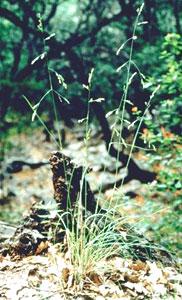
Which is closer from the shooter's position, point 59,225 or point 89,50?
point 59,225

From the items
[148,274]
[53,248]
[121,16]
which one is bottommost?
[148,274]

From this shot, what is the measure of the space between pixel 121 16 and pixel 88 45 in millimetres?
733

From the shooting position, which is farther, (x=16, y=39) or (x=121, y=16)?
(x=16, y=39)

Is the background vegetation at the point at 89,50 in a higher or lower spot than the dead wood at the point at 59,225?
higher

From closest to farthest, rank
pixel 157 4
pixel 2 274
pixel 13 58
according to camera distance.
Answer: pixel 2 274, pixel 157 4, pixel 13 58

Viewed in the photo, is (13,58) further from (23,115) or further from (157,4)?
(157,4)

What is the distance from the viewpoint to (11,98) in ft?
28.6

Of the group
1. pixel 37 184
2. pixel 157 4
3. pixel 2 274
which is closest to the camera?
pixel 2 274

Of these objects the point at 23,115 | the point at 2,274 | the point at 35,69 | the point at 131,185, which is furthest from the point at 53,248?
the point at 23,115

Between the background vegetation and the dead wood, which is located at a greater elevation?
the background vegetation

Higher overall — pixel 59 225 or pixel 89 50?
pixel 89 50

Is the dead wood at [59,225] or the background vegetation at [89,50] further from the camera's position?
the background vegetation at [89,50]

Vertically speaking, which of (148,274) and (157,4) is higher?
(157,4)

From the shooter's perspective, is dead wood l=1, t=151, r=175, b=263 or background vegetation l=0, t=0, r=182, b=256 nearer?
dead wood l=1, t=151, r=175, b=263
